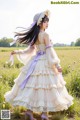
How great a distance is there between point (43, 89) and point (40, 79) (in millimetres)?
174

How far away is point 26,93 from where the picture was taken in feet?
19.9

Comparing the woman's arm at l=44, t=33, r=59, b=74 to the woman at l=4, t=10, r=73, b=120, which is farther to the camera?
the woman's arm at l=44, t=33, r=59, b=74

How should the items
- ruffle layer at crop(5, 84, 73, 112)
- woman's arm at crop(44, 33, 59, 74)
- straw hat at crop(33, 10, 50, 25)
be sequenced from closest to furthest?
ruffle layer at crop(5, 84, 73, 112), woman's arm at crop(44, 33, 59, 74), straw hat at crop(33, 10, 50, 25)

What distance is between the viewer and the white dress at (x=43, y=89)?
5965 millimetres

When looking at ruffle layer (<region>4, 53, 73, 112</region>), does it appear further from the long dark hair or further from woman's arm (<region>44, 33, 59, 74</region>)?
the long dark hair

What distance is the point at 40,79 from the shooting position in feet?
19.8

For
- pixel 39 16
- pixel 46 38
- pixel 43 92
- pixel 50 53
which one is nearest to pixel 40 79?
pixel 43 92

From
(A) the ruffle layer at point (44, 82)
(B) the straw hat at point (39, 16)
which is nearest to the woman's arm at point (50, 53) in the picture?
(A) the ruffle layer at point (44, 82)

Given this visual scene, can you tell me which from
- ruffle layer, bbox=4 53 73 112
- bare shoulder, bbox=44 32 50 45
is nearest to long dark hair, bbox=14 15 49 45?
bare shoulder, bbox=44 32 50 45

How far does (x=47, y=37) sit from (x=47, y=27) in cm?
25

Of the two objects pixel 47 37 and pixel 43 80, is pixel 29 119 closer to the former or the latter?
pixel 43 80

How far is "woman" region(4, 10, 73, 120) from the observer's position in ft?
19.6

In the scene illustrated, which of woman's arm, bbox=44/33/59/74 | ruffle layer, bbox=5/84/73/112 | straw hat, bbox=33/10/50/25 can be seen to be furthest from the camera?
straw hat, bbox=33/10/50/25

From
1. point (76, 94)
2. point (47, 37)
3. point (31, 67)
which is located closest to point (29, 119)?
point (31, 67)
